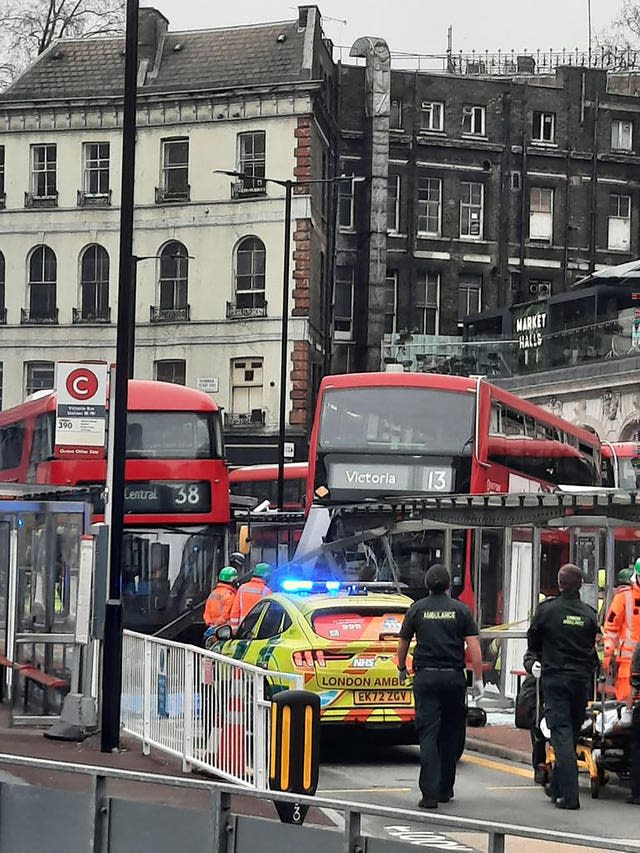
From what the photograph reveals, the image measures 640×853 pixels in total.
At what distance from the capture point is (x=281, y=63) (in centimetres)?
5697

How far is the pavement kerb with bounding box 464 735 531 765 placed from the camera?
16172 millimetres

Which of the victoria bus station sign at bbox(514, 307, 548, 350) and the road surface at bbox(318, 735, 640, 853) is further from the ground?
the victoria bus station sign at bbox(514, 307, 548, 350)

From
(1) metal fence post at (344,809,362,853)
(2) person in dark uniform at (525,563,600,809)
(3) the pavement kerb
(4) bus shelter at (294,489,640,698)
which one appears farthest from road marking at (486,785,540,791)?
(1) metal fence post at (344,809,362,853)

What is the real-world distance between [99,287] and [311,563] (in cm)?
3279

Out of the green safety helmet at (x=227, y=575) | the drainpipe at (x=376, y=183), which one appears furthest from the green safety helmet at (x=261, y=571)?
the drainpipe at (x=376, y=183)

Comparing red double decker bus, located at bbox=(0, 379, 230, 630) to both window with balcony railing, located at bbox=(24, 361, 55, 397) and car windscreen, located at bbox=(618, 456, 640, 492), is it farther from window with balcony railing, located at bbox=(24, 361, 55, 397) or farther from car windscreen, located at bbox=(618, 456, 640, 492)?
window with balcony railing, located at bbox=(24, 361, 55, 397)

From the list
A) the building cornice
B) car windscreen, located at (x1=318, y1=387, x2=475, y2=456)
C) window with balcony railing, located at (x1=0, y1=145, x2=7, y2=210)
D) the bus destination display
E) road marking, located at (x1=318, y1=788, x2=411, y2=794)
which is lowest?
road marking, located at (x1=318, y1=788, x2=411, y2=794)

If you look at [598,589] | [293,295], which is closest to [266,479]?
[293,295]

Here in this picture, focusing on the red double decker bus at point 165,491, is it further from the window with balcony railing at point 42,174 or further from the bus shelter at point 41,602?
the window with balcony railing at point 42,174

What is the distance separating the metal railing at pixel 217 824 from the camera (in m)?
6.43

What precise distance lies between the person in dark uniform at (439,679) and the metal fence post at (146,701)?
10.7 ft

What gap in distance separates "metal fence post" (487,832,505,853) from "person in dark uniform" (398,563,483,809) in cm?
647

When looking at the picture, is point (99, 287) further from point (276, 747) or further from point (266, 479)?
point (276, 747)

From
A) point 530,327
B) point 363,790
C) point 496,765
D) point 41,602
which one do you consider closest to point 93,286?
point 530,327
